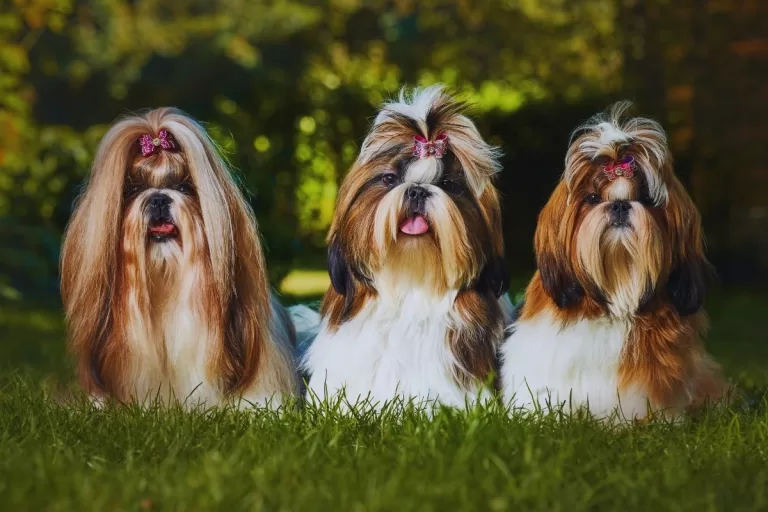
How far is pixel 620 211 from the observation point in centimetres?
344

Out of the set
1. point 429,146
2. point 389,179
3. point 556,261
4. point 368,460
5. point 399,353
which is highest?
point 429,146

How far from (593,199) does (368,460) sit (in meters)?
1.09

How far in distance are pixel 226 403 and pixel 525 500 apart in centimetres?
127

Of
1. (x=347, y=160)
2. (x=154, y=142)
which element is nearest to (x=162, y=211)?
(x=154, y=142)

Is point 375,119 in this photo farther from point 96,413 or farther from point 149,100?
point 149,100

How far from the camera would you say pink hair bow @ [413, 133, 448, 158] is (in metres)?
3.59

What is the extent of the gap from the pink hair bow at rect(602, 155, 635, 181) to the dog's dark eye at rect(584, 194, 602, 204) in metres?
0.07

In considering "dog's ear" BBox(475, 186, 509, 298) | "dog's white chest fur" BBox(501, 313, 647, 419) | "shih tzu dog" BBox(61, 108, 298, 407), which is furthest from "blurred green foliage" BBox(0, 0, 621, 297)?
"dog's white chest fur" BBox(501, 313, 647, 419)

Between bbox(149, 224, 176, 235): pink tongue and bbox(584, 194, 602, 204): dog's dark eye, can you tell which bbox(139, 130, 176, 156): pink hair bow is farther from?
bbox(584, 194, 602, 204): dog's dark eye

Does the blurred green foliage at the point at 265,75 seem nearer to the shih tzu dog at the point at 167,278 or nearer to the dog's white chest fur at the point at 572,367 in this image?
the shih tzu dog at the point at 167,278

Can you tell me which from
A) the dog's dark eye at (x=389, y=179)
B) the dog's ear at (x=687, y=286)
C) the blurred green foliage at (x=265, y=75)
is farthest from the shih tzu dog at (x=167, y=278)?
the blurred green foliage at (x=265, y=75)

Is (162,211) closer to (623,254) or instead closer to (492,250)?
(492,250)

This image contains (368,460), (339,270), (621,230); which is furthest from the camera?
(339,270)

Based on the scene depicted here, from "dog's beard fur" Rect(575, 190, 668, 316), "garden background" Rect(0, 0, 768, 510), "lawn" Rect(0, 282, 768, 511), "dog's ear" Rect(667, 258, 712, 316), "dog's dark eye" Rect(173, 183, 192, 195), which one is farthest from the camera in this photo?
"dog's dark eye" Rect(173, 183, 192, 195)
